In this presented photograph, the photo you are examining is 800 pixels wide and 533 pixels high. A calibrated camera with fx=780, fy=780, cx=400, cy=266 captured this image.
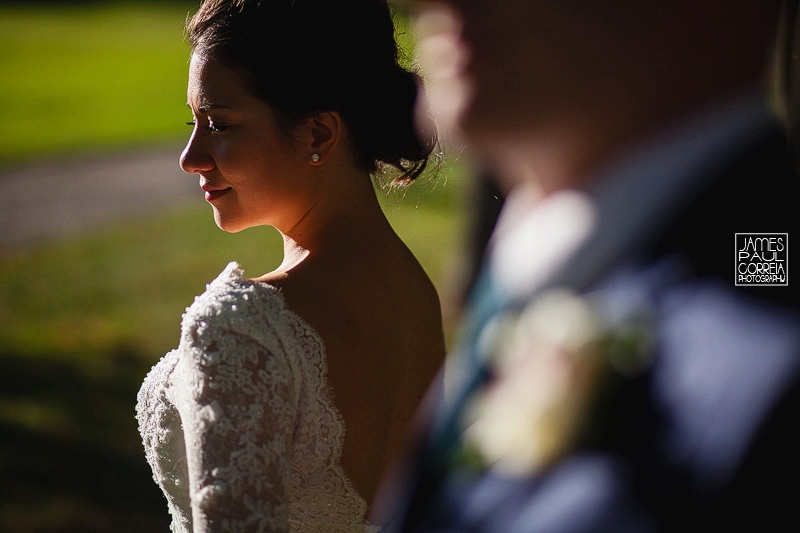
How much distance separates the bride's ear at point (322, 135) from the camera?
1.91 meters

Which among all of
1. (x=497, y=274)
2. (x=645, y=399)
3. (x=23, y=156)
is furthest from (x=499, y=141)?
(x=23, y=156)

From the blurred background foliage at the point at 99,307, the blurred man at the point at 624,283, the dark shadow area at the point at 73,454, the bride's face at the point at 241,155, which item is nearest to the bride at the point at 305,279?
the bride's face at the point at 241,155

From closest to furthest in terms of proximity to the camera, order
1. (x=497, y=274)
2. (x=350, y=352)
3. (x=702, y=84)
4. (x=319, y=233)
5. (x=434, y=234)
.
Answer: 1. (x=702, y=84)
2. (x=497, y=274)
3. (x=350, y=352)
4. (x=319, y=233)
5. (x=434, y=234)

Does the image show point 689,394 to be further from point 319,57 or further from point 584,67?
point 319,57

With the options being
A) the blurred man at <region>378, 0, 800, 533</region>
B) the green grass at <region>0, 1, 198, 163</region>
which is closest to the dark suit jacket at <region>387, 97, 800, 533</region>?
the blurred man at <region>378, 0, 800, 533</region>

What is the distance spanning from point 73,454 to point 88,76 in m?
22.5

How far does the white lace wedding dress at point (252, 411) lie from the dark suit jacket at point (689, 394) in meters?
0.79

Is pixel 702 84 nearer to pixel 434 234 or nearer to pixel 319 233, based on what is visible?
pixel 319 233

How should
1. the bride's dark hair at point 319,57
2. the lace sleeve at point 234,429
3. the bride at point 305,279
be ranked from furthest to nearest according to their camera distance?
the bride's dark hair at point 319,57, the bride at point 305,279, the lace sleeve at point 234,429

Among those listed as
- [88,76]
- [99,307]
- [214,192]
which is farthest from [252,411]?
[88,76]

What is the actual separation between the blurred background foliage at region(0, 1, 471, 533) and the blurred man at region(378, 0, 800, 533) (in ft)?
5.48

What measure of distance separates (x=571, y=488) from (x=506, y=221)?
0.38 metres

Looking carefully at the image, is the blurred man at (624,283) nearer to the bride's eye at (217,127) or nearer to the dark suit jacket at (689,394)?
the dark suit jacket at (689,394)

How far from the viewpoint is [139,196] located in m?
13.9
